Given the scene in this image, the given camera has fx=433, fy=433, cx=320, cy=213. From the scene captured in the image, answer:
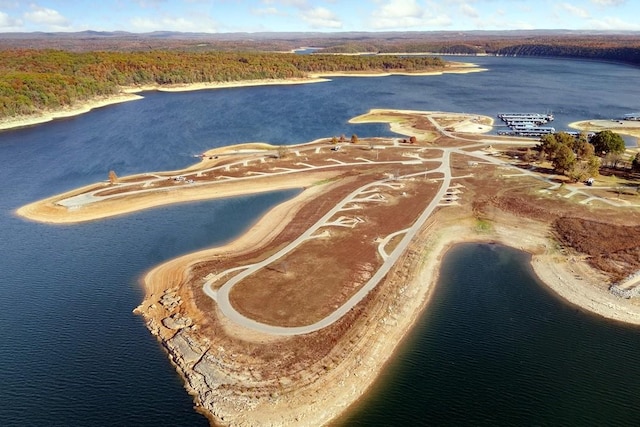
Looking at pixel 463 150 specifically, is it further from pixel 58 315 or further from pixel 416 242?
pixel 58 315

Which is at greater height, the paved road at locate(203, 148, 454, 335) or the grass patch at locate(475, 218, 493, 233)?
the paved road at locate(203, 148, 454, 335)

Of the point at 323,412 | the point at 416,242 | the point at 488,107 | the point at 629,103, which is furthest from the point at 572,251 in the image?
the point at 629,103

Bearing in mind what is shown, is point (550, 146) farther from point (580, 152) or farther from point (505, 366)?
point (505, 366)

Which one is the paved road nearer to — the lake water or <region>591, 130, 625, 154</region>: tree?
the lake water

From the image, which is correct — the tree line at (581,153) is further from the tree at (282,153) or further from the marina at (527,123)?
the tree at (282,153)

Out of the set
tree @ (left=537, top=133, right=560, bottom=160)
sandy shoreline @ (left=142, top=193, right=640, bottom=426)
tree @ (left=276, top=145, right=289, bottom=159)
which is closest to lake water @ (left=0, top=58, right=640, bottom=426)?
sandy shoreline @ (left=142, top=193, right=640, bottom=426)

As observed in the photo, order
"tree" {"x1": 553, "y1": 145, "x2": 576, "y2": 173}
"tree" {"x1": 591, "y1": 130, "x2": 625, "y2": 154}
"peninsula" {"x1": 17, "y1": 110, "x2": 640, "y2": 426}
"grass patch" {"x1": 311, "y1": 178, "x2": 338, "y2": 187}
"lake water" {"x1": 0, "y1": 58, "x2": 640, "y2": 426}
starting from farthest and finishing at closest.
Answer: "tree" {"x1": 591, "y1": 130, "x2": 625, "y2": 154}, "grass patch" {"x1": 311, "y1": 178, "x2": 338, "y2": 187}, "tree" {"x1": 553, "y1": 145, "x2": 576, "y2": 173}, "peninsula" {"x1": 17, "y1": 110, "x2": 640, "y2": 426}, "lake water" {"x1": 0, "y1": 58, "x2": 640, "y2": 426}

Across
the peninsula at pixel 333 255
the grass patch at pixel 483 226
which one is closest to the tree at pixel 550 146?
the peninsula at pixel 333 255
